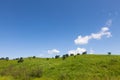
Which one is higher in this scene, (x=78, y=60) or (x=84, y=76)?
(x=78, y=60)

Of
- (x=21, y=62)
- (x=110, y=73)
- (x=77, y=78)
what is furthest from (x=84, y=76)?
(x=21, y=62)

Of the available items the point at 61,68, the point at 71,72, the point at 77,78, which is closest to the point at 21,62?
the point at 61,68

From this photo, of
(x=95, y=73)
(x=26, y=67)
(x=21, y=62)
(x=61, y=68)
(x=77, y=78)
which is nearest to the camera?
(x=77, y=78)

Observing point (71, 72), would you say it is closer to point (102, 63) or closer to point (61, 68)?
point (61, 68)

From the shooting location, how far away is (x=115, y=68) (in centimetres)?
3709

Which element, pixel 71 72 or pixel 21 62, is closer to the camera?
pixel 71 72

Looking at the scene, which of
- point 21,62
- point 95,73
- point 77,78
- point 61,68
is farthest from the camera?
point 21,62

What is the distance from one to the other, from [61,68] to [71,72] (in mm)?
3481

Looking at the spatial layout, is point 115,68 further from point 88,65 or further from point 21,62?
point 21,62

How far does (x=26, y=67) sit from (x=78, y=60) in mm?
11049

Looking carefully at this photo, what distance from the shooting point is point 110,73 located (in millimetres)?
35281

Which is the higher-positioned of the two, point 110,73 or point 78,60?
point 78,60

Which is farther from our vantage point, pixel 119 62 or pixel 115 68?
pixel 119 62

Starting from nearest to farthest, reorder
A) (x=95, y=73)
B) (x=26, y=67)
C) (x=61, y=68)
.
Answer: (x=95, y=73) → (x=61, y=68) → (x=26, y=67)
